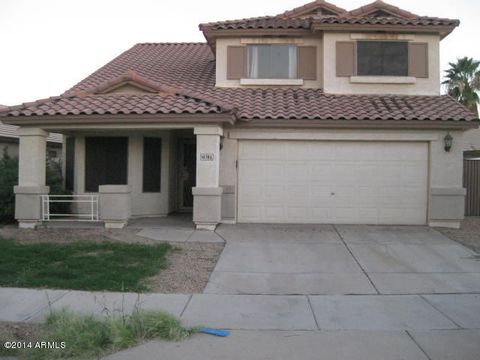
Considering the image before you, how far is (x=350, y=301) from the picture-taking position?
6.89 m

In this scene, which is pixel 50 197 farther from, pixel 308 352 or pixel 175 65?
pixel 308 352

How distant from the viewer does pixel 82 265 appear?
857 cm

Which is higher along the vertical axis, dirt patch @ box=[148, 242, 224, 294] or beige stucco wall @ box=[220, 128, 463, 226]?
beige stucco wall @ box=[220, 128, 463, 226]

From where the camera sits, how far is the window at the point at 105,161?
14.3m

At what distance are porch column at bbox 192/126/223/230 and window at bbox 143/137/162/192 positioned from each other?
108 inches

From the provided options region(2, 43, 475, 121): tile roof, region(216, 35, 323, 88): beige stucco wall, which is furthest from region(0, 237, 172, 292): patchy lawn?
region(216, 35, 323, 88): beige stucco wall

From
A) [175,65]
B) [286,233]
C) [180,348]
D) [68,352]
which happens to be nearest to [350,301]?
[180,348]

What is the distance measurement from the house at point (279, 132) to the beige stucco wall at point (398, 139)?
27mm

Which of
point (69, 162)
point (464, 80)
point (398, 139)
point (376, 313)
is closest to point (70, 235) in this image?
point (69, 162)

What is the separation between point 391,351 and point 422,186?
9.02 m

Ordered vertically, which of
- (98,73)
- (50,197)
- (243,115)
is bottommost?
(50,197)

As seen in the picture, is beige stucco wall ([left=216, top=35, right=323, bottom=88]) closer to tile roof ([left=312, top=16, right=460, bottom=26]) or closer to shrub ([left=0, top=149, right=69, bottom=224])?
tile roof ([left=312, top=16, right=460, bottom=26])

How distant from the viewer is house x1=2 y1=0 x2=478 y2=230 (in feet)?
40.7

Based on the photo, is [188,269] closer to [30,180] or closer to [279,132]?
[279,132]
